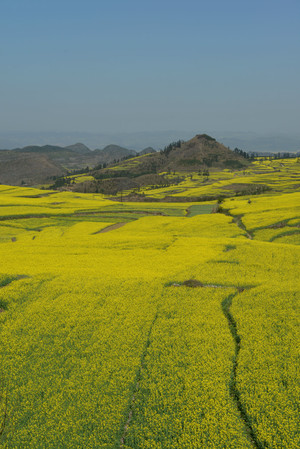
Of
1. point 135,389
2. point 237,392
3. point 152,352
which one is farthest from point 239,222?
point 135,389

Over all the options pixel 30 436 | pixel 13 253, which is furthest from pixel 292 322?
pixel 13 253

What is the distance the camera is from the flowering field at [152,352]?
11938mm

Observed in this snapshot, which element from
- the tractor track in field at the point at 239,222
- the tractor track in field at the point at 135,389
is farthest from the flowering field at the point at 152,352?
the tractor track in field at the point at 239,222

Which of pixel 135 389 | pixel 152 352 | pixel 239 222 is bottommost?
pixel 135 389

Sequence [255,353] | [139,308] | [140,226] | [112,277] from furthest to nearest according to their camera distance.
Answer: [140,226] → [112,277] → [139,308] → [255,353]

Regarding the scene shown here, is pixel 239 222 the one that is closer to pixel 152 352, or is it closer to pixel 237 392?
pixel 152 352

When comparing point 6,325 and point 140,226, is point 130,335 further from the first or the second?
point 140,226

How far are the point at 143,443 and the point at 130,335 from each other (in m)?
6.78

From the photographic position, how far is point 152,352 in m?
16.3

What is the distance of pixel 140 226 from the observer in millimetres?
63156

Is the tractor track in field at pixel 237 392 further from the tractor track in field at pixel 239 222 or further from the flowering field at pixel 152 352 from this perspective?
the tractor track in field at pixel 239 222

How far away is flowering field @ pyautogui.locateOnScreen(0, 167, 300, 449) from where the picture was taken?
470 inches

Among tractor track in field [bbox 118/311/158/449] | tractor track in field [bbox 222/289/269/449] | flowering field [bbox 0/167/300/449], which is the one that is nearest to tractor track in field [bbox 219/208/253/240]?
flowering field [bbox 0/167/300/449]

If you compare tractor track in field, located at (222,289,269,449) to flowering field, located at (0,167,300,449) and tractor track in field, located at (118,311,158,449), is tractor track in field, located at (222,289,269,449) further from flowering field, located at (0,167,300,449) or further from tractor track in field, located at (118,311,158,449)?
tractor track in field, located at (118,311,158,449)
